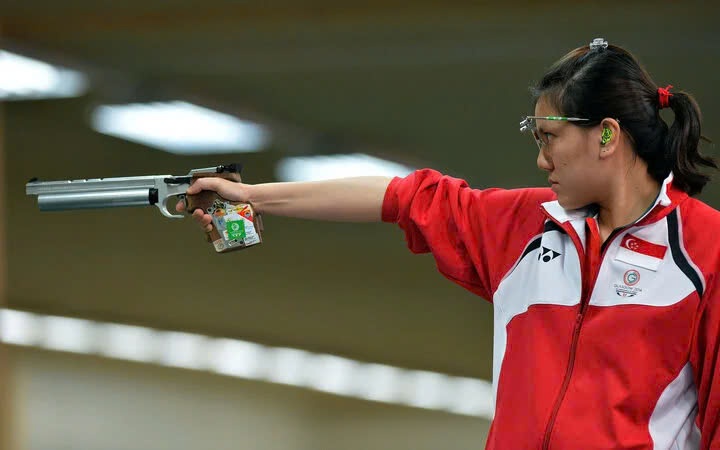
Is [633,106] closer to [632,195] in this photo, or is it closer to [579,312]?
[632,195]

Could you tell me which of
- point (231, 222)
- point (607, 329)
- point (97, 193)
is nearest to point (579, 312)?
point (607, 329)

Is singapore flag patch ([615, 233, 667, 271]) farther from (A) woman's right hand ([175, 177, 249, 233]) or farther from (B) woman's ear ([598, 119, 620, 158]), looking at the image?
(A) woman's right hand ([175, 177, 249, 233])

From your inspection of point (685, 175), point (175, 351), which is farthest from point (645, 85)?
point (175, 351)

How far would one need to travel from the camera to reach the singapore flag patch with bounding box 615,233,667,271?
1.42 metres

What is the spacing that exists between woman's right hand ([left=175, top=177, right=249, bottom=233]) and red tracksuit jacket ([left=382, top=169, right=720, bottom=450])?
0.53m

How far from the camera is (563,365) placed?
4.69ft

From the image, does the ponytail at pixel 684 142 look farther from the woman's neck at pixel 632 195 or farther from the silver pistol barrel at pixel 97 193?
the silver pistol barrel at pixel 97 193

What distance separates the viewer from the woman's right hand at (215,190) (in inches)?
68.5

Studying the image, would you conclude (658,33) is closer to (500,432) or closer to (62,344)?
(500,432)

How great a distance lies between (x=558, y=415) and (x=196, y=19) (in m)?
2.87

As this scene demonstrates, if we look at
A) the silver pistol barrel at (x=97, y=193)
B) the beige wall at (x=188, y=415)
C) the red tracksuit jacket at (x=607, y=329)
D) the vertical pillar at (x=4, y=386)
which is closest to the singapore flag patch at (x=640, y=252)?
the red tracksuit jacket at (x=607, y=329)

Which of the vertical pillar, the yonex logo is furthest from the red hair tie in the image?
the vertical pillar

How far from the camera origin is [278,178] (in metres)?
3.77

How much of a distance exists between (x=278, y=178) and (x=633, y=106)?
2469 millimetres
